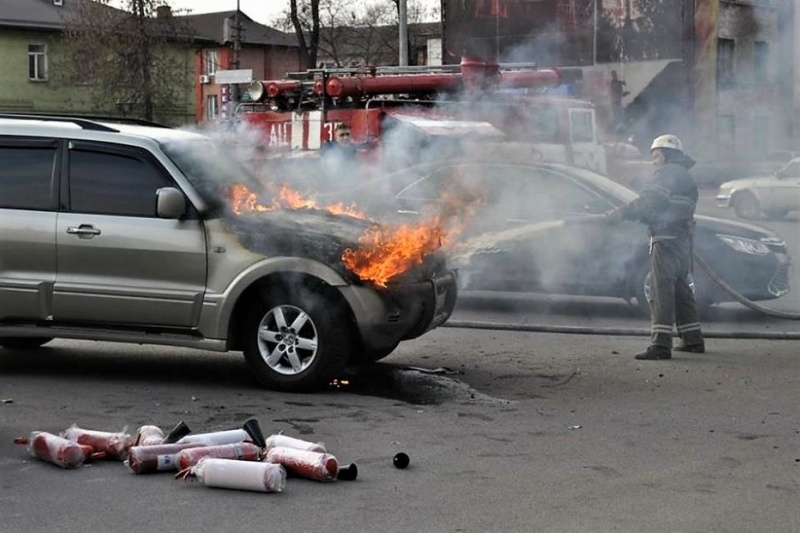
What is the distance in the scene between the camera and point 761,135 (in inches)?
446

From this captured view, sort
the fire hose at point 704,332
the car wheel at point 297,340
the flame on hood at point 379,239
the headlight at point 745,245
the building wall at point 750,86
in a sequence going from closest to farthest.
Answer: the car wheel at point 297,340, the flame on hood at point 379,239, the building wall at point 750,86, the fire hose at point 704,332, the headlight at point 745,245

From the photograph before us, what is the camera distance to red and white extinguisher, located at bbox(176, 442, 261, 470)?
5.99 meters

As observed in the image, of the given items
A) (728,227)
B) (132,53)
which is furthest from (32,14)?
(728,227)

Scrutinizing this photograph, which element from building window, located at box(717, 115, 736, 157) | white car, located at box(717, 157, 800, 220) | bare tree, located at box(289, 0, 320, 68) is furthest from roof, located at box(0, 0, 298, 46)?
building window, located at box(717, 115, 736, 157)

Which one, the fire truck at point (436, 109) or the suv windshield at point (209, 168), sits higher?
the fire truck at point (436, 109)

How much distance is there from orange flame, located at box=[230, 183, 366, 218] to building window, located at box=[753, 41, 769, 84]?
3251mm

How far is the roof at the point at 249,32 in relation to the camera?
6812 centimetres

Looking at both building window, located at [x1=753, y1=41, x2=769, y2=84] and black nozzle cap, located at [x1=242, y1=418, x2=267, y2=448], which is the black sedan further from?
black nozzle cap, located at [x1=242, y1=418, x2=267, y2=448]

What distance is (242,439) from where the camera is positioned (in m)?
6.24

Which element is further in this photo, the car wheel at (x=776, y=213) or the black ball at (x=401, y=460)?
the car wheel at (x=776, y=213)

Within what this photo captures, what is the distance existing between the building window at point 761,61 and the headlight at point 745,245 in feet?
8.11

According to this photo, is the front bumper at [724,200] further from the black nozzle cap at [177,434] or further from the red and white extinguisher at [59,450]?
the red and white extinguisher at [59,450]

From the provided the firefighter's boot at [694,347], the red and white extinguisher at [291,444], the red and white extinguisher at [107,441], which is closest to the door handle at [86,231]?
the red and white extinguisher at [107,441]

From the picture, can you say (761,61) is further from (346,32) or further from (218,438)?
(346,32)
